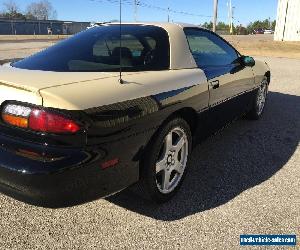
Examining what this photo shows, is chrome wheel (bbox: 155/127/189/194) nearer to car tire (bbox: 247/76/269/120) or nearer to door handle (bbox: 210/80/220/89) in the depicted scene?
door handle (bbox: 210/80/220/89)

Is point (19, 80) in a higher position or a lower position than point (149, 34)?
lower

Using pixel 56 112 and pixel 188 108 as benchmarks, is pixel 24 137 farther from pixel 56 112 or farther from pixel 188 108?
pixel 188 108

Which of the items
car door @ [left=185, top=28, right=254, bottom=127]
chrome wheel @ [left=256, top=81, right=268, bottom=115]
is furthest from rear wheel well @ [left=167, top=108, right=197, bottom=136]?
chrome wheel @ [left=256, top=81, right=268, bottom=115]

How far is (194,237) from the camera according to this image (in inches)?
102

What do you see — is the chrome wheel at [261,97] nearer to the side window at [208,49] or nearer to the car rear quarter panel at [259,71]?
the car rear quarter panel at [259,71]

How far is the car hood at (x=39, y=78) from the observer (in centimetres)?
224

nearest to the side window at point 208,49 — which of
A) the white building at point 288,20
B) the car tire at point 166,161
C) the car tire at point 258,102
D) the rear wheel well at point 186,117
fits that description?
the rear wheel well at point 186,117

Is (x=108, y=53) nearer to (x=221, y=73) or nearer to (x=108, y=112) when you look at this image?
(x=108, y=112)

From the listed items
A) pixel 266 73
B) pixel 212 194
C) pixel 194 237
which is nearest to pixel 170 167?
pixel 212 194

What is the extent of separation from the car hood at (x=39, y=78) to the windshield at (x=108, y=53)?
0.14m

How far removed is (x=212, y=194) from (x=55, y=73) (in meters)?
1.71

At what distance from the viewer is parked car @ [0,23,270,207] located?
7.04ft

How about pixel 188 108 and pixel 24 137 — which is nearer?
pixel 24 137

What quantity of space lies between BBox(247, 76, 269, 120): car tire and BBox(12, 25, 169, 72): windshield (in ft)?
8.17
